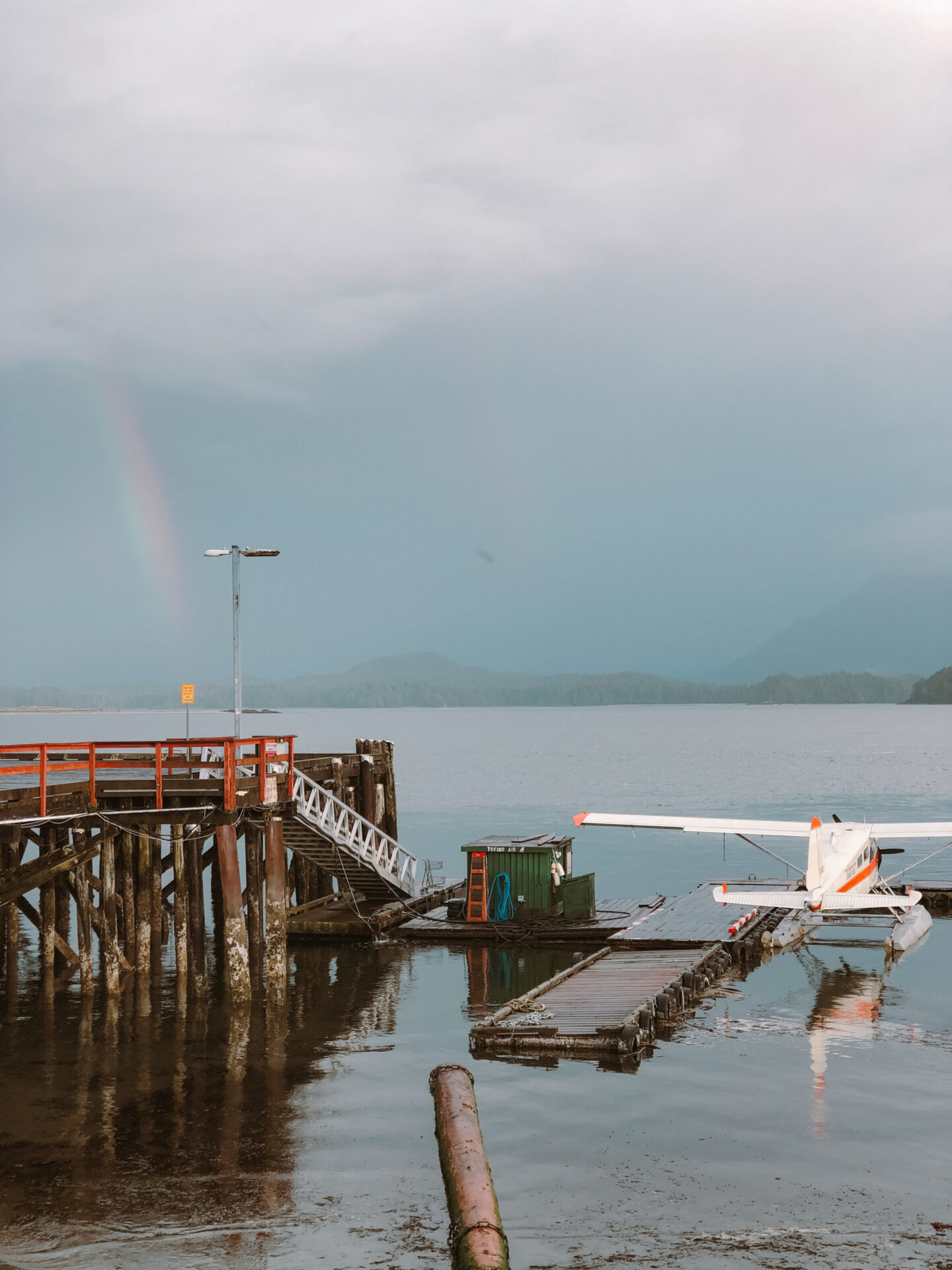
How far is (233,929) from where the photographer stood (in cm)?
2503

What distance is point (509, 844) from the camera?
3303 cm

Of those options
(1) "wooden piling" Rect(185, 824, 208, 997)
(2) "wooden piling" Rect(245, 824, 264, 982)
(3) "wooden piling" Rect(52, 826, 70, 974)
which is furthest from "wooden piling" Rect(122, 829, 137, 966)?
(2) "wooden piling" Rect(245, 824, 264, 982)

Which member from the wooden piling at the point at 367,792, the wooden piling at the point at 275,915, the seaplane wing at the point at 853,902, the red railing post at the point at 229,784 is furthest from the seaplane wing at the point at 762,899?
the red railing post at the point at 229,784

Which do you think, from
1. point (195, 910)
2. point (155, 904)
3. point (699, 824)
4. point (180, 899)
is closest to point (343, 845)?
point (195, 910)

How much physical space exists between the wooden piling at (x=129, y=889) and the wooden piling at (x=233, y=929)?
101 inches

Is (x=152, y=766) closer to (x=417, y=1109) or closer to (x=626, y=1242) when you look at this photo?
(x=417, y=1109)

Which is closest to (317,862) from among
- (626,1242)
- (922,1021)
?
(922,1021)

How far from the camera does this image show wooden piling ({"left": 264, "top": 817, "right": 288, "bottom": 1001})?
84.8 ft

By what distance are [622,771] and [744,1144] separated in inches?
4541

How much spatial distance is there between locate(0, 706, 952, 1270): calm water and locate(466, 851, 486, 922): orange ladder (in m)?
1.68

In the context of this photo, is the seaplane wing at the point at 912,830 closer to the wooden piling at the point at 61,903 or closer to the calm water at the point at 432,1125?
the calm water at the point at 432,1125

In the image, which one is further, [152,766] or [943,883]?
[943,883]

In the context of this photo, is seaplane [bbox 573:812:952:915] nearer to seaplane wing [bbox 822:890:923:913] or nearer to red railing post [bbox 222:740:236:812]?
seaplane wing [bbox 822:890:923:913]

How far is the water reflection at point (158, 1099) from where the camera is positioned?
14.2 meters
